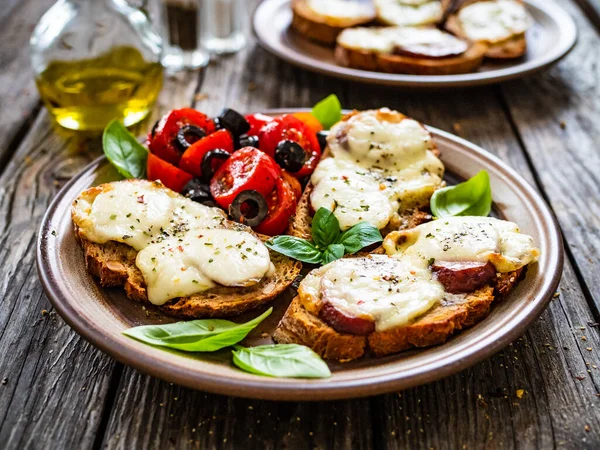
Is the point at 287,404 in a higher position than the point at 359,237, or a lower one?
lower

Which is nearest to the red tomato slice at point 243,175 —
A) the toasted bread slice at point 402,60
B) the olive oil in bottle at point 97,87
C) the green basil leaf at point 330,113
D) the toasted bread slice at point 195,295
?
the toasted bread slice at point 195,295

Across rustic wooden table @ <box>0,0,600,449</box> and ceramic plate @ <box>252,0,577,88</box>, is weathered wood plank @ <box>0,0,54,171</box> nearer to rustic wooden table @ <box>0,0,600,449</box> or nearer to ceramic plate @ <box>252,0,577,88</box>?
rustic wooden table @ <box>0,0,600,449</box>

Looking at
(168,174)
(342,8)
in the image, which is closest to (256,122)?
(168,174)

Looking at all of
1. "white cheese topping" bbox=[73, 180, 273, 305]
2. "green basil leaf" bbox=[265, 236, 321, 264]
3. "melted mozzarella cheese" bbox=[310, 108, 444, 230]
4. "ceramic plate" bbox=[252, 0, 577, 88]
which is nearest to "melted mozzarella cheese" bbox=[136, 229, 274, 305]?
"white cheese topping" bbox=[73, 180, 273, 305]

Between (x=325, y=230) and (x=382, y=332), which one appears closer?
(x=382, y=332)

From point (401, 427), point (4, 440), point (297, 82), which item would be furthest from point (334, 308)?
point (297, 82)

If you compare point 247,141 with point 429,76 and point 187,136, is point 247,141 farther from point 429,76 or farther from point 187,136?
point 429,76

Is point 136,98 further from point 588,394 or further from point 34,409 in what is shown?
point 588,394
